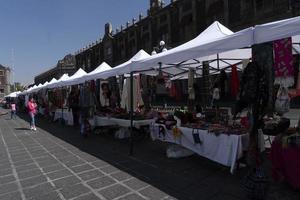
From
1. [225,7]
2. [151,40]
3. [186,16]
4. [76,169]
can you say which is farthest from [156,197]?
[151,40]

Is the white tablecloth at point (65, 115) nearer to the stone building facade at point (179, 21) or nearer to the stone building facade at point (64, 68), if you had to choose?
the stone building facade at point (179, 21)

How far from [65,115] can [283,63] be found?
1270 cm

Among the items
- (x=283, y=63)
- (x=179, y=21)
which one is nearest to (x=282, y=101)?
(x=283, y=63)

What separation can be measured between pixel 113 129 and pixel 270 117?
6232 mm

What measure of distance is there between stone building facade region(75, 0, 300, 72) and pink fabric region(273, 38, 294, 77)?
18377mm

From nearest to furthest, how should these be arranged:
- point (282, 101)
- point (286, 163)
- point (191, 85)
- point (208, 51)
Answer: point (286, 163)
point (282, 101)
point (208, 51)
point (191, 85)

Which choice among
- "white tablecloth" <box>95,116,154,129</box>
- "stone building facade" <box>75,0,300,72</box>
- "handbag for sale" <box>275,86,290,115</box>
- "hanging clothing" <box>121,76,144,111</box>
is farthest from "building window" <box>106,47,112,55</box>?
"handbag for sale" <box>275,86,290,115</box>

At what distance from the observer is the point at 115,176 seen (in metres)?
5.95

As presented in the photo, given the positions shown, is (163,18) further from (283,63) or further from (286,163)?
(286,163)

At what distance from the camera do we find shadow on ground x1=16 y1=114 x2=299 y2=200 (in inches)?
189

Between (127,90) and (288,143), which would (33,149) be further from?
(288,143)

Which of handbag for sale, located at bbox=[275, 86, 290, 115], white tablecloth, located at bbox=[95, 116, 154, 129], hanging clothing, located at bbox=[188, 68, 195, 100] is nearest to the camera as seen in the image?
handbag for sale, located at bbox=[275, 86, 290, 115]

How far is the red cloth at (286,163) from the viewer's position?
4626 millimetres

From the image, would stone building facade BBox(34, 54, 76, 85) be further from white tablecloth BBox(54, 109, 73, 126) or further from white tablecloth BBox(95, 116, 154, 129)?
white tablecloth BBox(95, 116, 154, 129)
